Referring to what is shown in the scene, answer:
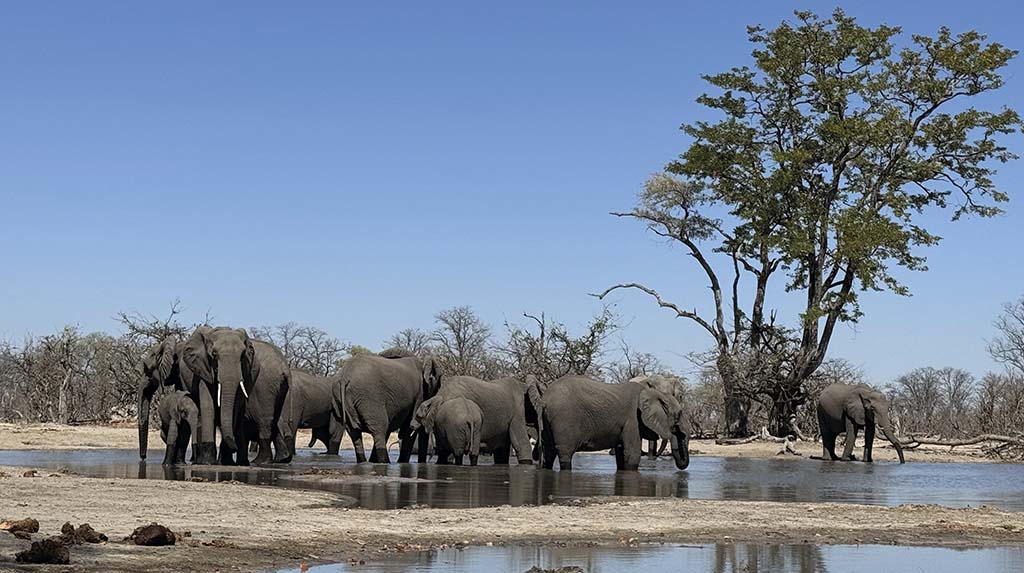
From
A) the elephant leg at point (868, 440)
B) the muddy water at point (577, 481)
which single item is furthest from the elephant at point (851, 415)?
the muddy water at point (577, 481)

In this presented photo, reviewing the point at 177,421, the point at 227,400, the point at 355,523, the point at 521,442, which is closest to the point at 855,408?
the point at 521,442

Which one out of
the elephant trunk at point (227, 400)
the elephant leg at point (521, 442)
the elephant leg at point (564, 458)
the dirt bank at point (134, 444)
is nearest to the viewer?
the elephant trunk at point (227, 400)

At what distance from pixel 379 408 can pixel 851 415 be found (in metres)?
15.3

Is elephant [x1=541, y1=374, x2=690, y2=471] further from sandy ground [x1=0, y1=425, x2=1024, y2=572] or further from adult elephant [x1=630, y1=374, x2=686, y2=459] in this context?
sandy ground [x1=0, y1=425, x2=1024, y2=572]

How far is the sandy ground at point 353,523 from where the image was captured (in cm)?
1212

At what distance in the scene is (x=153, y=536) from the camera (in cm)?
1198

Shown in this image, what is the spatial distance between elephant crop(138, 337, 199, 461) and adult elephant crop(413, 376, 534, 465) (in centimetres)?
517

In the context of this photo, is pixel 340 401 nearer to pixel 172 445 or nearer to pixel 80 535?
pixel 172 445

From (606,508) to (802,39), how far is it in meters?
34.2

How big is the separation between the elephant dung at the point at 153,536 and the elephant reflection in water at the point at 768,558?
15.2ft

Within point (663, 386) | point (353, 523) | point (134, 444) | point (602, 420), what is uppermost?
point (663, 386)

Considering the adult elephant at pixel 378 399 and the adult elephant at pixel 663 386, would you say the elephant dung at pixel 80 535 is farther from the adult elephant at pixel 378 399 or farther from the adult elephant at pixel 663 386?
the adult elephant at pixel 663 386

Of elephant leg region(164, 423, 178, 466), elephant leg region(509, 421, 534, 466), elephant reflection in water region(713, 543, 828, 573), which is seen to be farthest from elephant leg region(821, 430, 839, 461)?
elephant reflection in water region(713, 543, 828, 573)

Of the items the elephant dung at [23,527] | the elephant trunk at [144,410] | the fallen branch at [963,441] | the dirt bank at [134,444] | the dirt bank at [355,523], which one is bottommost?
the dirt bank at [355,523]
